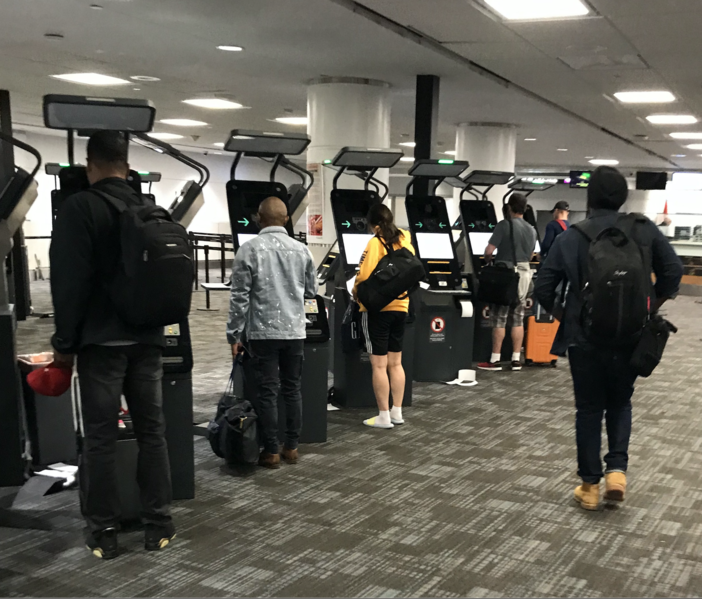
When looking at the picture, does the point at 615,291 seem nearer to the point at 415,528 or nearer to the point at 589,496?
the point at 589,496

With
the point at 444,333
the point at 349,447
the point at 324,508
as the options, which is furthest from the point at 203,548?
the point at 444,333

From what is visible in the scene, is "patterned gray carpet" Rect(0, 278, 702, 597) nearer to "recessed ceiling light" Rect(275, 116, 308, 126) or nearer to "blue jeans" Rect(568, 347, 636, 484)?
"blue jeans" Rect(568, 347, 636, 484)

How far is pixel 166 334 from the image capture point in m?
3.43

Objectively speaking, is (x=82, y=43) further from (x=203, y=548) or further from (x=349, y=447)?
(x=203, y=548)

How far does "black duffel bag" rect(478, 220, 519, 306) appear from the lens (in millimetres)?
6438

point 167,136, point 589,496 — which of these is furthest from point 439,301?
point 167,136

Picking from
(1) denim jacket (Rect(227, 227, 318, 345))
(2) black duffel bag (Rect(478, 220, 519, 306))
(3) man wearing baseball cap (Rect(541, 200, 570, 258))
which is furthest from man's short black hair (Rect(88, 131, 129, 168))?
(3) man wearing baseball cap (Rect(541, 200, 570, 258))

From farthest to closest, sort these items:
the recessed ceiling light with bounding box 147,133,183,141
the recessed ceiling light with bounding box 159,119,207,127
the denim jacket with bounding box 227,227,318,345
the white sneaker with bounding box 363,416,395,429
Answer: the recessed ceiling light with bounding box 147,133,183,141 < the recessed ceiling light with bounding box 159,119,207,127 < the white sneaker with bounding box 363,416,395,429 < the denim jacket with bounding box 227,227,318,345

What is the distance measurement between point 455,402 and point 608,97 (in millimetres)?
5005

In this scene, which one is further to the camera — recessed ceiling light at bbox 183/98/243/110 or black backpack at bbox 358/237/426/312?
recessed ceiling light at bbox 183/98/243/110

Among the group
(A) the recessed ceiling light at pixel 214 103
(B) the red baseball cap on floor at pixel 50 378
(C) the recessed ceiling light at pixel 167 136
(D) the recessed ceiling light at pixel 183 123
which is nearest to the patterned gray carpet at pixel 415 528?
(B) the red baseball cap on floor at pixel 50 378

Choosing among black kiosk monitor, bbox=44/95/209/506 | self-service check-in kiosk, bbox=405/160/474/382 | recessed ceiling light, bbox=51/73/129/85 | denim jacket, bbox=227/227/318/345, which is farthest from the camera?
recessed ceiling light, bbox=51/73/129/85

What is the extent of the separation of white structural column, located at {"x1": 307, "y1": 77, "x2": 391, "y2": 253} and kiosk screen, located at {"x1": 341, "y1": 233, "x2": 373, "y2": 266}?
239 cm

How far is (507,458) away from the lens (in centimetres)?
426
